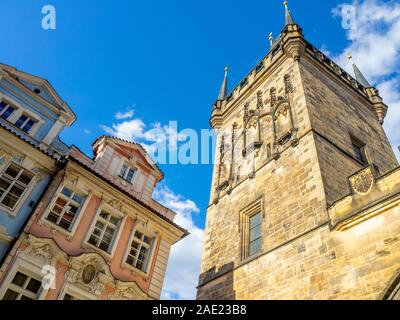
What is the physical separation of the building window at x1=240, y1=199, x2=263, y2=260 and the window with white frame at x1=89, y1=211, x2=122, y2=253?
4.70m

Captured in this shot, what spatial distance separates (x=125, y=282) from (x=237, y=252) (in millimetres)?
4089

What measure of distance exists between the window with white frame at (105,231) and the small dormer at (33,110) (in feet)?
9.71

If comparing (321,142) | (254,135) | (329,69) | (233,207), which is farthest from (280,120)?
(329,69)

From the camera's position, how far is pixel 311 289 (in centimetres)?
768

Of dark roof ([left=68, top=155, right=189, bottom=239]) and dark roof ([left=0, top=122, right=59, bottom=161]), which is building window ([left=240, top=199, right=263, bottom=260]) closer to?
dark roof ([left=68, top=155, right=189, bottom=239])

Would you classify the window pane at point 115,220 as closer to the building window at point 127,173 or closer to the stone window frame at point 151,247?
the stone window frame at point 151,247

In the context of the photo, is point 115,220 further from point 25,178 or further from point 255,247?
point 255,247

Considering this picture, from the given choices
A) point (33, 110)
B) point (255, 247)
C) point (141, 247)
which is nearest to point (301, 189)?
point (255, 247)

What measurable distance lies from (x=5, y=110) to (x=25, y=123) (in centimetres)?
74

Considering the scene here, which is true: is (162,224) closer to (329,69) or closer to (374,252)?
(374,252)

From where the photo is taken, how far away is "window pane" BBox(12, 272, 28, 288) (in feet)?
27.4

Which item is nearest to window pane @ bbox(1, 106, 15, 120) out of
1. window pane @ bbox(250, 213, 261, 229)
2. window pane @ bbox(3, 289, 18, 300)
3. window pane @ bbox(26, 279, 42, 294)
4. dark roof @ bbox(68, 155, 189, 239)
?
dark roof @ bbox(68, 155, 189, 239)

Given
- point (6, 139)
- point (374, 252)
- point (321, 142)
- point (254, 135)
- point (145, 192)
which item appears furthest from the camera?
point (254, 135)

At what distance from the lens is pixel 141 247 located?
38.4ft
